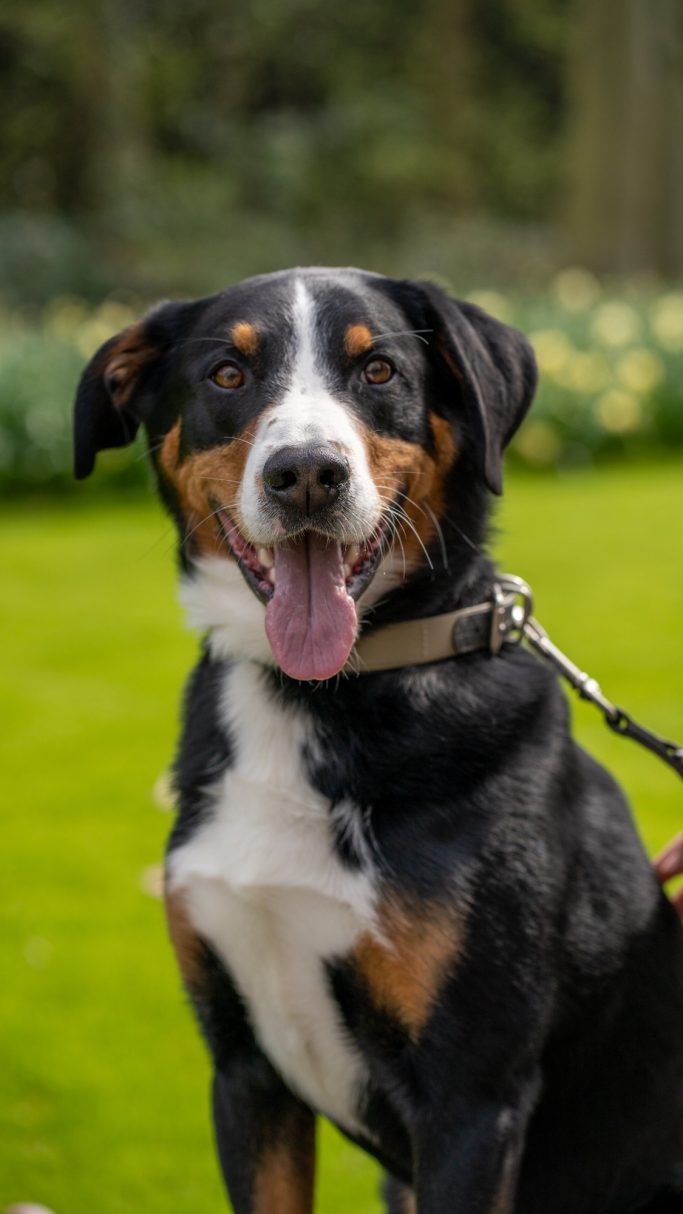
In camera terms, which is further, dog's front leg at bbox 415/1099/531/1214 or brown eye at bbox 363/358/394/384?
brown eye at bbox 363/358/394/384

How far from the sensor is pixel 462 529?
101 inches

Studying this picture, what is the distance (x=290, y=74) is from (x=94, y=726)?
69.0 feet

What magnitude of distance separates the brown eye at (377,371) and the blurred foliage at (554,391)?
6.16 metres

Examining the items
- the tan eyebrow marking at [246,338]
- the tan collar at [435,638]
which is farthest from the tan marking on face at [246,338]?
the tan collar at [435,638]

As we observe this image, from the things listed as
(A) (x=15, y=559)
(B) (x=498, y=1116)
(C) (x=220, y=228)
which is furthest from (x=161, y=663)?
(C) (x=220, y=228)

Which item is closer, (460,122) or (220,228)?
(220,228)

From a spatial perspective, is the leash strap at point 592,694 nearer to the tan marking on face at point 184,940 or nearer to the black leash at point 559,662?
the black leash at point 559,662

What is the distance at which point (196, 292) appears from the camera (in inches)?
797

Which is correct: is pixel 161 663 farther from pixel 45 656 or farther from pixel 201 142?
pixel 201 142

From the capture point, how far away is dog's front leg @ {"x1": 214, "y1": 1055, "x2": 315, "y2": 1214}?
2498 millimetres

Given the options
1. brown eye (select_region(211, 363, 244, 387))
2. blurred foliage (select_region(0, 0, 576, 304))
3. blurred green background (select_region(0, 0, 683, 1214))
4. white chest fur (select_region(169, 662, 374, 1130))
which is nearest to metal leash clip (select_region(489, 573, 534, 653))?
blurred green background (select_region(0, 0, 683, 1214))

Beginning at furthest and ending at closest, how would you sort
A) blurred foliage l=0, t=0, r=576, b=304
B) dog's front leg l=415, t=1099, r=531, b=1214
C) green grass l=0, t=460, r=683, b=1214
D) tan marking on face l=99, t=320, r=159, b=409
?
blurred foliage l=0, t=0, r=576, b=304, green grass l=0, t=460, r=683, b=1214, tan marking on face l=99, t=320, r=159, b=409, dog's front leg l=415, t=1099, r=531, b=1214

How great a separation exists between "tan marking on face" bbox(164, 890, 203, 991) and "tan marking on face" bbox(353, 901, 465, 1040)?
1.09 ft

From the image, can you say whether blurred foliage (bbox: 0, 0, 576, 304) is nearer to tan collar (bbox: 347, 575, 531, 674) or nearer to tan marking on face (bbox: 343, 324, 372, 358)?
tan marking on face (bbox: 343, 324, 372, 358)
